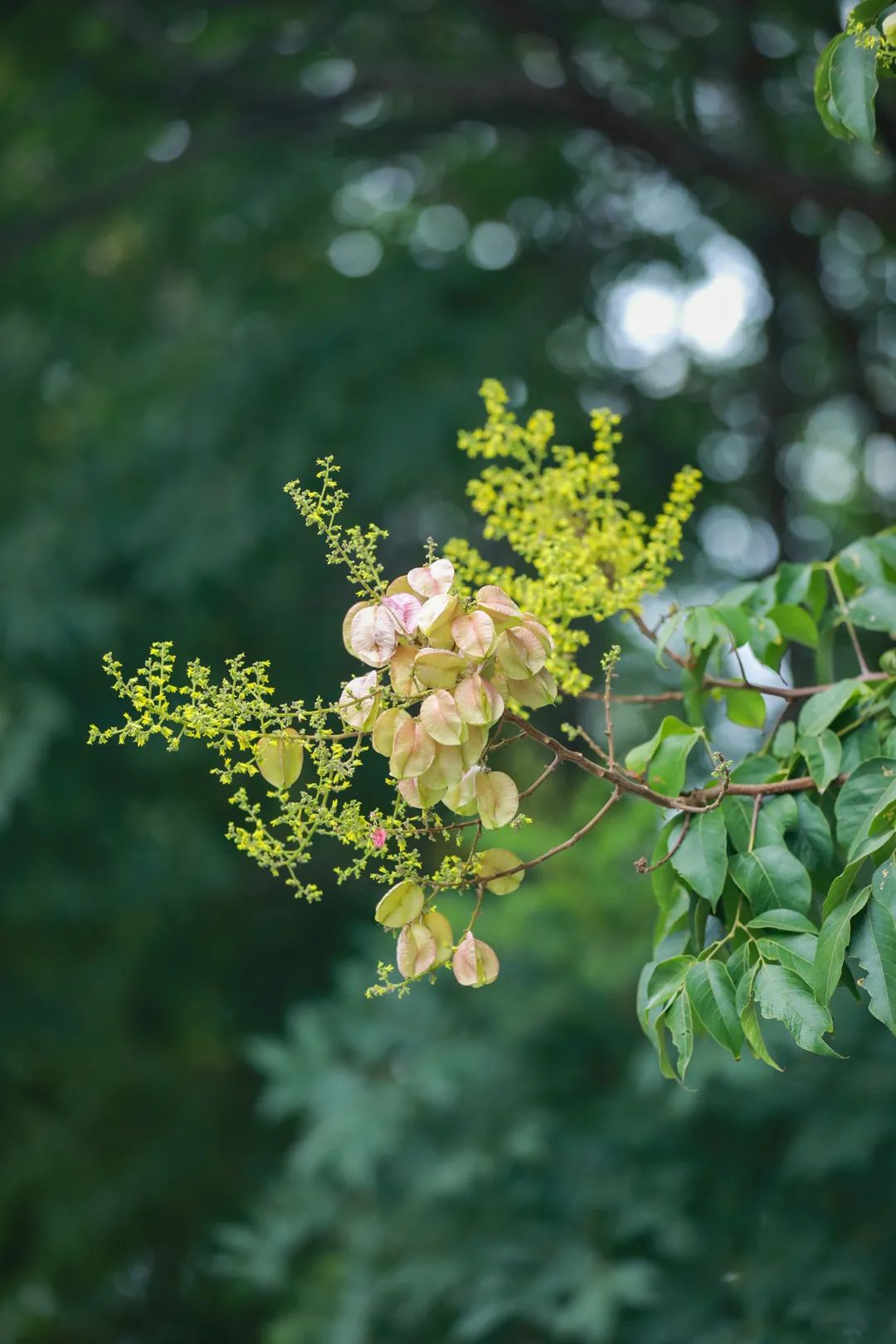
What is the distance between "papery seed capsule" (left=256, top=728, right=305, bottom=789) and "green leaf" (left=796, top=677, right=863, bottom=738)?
41 cm

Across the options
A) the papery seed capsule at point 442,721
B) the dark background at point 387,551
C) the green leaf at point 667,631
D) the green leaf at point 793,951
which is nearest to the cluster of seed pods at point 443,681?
the papery seed capsule at point 442,721

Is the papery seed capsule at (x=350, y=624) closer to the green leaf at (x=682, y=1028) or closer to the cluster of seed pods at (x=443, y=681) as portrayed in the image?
the cluster of seed pods at (x=443, y=681)

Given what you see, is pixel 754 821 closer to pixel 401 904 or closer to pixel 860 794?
pixel 860 794

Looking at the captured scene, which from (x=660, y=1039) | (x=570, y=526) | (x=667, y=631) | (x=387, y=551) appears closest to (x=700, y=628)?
(x=667, y=631)

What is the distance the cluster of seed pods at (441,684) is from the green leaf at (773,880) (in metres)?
0.20

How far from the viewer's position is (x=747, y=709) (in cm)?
111

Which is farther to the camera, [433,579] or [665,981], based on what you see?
[665,981]

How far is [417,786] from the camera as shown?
0.80 meters

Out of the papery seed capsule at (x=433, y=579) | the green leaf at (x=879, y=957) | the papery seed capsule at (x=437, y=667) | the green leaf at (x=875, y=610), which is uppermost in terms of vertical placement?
the green leaf at (x=875, y=610)

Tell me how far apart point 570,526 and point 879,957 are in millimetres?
465

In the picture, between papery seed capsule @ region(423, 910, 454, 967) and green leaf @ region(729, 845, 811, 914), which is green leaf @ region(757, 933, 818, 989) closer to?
green leaf @ region(729, 845, 811, 914)

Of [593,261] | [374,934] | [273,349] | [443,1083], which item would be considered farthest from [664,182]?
[443,1083]

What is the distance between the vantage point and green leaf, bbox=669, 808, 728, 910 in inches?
35.6

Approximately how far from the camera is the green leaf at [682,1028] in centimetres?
86
